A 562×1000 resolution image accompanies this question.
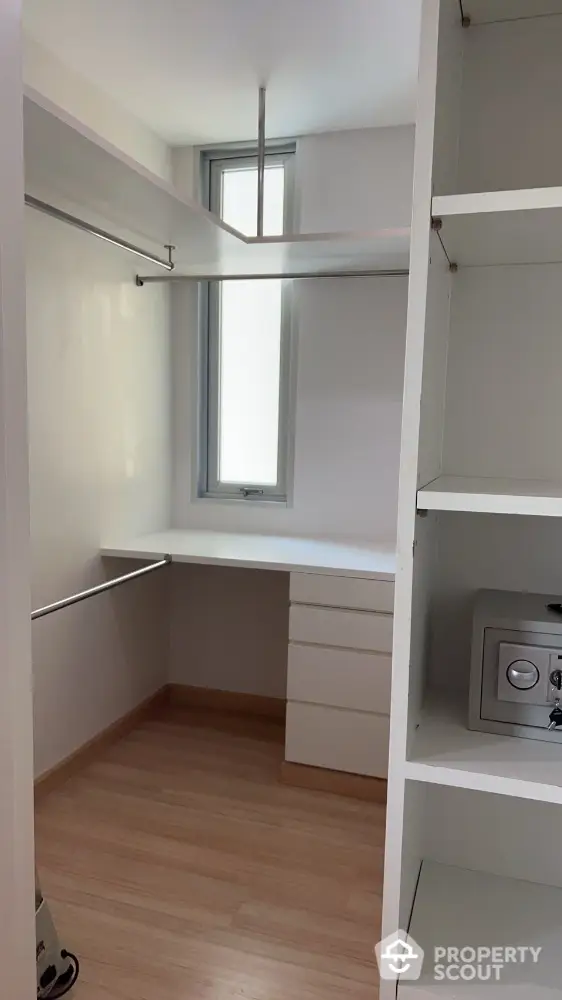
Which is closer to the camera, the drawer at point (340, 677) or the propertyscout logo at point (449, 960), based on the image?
the propertyscout logo at point (449, 960)

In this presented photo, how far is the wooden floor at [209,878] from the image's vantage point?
1.61 meters

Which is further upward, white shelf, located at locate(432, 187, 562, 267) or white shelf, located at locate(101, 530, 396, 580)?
white shelf, located at locate(432, 187, 562, 267)

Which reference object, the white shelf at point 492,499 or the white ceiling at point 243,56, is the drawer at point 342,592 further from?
the white ceiling at point 243,56

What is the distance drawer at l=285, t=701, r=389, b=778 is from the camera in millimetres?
2350

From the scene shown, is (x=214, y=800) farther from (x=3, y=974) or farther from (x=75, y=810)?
(x=3, y=974)

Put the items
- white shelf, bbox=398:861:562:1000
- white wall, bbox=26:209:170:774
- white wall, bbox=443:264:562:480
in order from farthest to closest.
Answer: white wall, bbox=26:209:170:774 < white wall, bbox=443:264:562:480 < white shelf, bbox=398:861:562:1000

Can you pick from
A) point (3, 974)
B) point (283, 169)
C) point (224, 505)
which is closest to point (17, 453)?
point (3, 974)

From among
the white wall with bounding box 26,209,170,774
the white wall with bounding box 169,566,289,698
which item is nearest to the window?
the white wall with bounding box 26,209,170,774

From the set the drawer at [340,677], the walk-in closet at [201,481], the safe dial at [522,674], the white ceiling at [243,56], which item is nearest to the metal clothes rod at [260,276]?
the walk-in closet at [201,481]

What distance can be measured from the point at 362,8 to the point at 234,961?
233 centimetres

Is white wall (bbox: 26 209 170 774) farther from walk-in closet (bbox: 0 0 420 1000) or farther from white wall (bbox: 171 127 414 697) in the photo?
white wall (bbox: 171 127 414 697)

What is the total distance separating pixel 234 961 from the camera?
165cm

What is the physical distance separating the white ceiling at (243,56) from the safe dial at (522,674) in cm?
161

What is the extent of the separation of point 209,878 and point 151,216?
1.84 m
